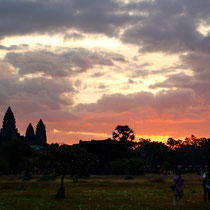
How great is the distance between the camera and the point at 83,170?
3888 centimetres

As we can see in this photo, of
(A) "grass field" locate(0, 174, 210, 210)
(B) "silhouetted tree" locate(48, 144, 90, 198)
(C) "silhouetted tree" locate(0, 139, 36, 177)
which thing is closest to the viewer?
(A) "grass field" locate(0, 174, 210, 210)

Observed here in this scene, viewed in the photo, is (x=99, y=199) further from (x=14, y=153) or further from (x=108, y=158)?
(x=108, y=158)

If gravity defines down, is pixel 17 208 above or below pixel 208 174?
below

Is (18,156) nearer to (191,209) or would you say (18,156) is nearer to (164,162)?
(164,162)

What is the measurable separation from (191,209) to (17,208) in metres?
11.9

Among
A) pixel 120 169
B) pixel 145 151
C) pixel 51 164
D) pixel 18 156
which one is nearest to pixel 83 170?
pixel 51 164

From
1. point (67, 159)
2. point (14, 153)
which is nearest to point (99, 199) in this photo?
point (67, 159)

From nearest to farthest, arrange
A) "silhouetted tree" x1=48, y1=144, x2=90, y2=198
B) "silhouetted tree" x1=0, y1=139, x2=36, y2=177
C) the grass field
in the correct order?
1. the grass field
2. "silhouetted tree" x1=48, y1=144, x2=90, y2=198
3. "silhouetted tree" x1=0, y1=139, x2=36, y2=177

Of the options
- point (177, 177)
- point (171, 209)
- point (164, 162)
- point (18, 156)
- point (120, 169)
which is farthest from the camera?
point (164, 162)

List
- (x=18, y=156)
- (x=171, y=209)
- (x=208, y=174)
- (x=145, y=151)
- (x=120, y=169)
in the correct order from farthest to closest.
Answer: (x=145, y=151)
(x=120, y=169)
(x=18, y=156)
(x=208, y=174)
(x=171, y=209)

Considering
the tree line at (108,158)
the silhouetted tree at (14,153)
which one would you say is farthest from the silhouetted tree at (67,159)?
the silhouetted tree at (14,153)

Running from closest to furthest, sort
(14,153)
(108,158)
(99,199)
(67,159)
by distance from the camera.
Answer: (99,199), (67,159), (14,153), (108,158)

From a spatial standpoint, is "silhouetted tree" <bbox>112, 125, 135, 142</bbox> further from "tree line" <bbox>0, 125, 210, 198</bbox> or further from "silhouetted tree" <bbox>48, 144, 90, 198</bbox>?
"silhouetted tree" <bbox>48, 144, 90, 198</bbox>

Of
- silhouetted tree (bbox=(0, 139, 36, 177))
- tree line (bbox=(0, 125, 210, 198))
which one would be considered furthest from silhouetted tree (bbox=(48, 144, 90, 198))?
silhouetted tree (bbox=(0, 139, 36, 177))
